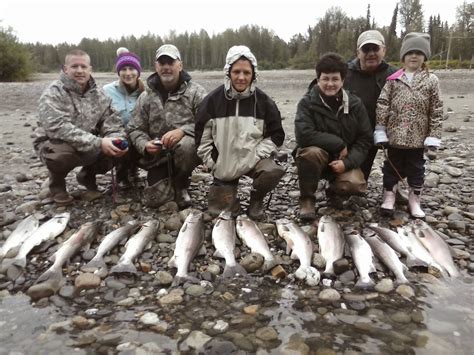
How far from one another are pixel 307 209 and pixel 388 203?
945mm

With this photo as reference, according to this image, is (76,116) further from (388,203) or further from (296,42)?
(296,42)

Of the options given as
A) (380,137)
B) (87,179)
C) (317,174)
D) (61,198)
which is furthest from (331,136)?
(61,198)

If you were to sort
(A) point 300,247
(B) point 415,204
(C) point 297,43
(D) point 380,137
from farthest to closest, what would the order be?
(C) point 297,43
(B) point 415,204
(D) point 380,137
(A) point 300,247

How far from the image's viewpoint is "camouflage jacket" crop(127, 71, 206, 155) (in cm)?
486

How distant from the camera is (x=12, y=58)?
3622cm

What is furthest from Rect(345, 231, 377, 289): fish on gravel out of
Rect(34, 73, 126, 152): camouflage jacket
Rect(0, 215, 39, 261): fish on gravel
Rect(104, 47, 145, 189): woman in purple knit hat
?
Rect(0, 215, 39, 261): fish on gravel

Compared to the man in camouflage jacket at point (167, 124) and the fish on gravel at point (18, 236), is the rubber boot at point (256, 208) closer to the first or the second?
the man in camouflage jacket at point (167, 124)

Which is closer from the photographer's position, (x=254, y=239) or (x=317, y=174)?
(x=254, y=239)

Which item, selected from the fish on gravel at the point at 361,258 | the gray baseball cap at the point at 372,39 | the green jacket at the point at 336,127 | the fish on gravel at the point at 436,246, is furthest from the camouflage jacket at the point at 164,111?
the fish on gravel at the point at 436,246

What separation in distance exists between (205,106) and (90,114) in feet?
4.65

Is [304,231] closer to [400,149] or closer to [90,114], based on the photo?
[400,149]

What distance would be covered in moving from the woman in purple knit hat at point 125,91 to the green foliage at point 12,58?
36.7 meters

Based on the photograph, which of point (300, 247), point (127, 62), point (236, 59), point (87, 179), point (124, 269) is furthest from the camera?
point (127, 62)

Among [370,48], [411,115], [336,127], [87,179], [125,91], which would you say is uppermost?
[370,48]
